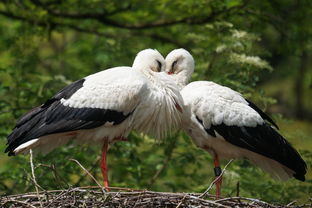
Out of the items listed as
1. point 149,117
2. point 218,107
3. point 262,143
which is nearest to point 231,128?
point 218,107

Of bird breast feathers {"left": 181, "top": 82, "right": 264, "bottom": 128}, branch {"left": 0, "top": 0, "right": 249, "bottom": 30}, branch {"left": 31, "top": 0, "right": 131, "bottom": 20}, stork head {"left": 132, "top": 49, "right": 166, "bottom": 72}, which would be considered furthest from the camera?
branch {"left": 31, "top": 0, "right": 131, "bottom": 20}

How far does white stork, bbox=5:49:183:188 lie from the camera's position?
7.28 meters

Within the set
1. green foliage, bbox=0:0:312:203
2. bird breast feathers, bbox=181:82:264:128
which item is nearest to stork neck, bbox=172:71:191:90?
bird breast feathers, bbox=181:82:264:128

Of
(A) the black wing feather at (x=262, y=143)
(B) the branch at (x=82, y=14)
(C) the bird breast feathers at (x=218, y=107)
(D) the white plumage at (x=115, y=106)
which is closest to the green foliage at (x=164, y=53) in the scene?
(B) the branch at (x=82, y=14)

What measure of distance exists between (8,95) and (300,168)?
14.5ft

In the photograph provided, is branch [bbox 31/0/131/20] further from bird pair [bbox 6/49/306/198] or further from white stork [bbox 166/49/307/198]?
white stork [bbox 166/49/307/198]

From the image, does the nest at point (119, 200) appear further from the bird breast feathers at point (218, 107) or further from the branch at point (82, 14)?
the branch at point (82, 14)

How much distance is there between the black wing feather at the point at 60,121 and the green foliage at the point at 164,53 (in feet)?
1.88

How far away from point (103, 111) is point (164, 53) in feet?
16.9

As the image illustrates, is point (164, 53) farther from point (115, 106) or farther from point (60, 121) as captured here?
point (60, 121)

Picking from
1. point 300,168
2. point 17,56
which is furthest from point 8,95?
point 300,168

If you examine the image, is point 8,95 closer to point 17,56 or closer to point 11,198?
point 17,56

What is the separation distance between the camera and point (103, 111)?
7324mm

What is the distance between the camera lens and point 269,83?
2584 cm
